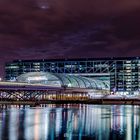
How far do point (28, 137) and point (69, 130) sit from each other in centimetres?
993

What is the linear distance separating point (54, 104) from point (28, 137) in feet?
374

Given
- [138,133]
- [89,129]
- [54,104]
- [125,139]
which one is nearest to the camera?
[125,139]

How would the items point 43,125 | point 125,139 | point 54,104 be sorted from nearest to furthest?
point 125,139 < point 43,125 < point 54,104

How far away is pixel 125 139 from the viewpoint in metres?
58.8

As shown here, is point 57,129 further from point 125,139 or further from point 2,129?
point 125,139

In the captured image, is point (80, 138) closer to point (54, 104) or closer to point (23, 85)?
point (23, 85)

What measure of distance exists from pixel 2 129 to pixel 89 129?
14.0 metres

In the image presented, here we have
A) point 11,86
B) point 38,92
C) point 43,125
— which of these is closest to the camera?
point 43,125

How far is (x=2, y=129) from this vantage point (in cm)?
7006

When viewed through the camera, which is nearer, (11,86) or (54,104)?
(11,86)

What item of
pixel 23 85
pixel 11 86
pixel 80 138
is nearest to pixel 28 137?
pixel 80 138

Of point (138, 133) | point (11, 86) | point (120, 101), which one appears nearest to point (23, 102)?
point (11, 86)

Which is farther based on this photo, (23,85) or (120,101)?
(120,101)

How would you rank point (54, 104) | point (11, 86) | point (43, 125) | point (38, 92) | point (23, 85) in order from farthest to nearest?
point (38, 92) < point (54, 104) < point (23, 85) < point (11, 86) < point (43, 125)
